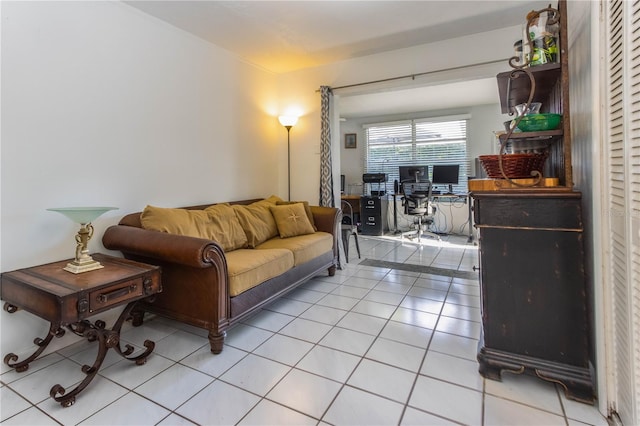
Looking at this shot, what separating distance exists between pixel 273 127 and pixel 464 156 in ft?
12.5

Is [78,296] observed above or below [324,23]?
below

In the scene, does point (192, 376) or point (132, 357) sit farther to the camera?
point (132, 357)

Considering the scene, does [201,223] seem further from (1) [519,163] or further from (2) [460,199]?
(2) [460,199]

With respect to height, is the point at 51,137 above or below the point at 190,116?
below

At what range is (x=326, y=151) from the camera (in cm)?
392

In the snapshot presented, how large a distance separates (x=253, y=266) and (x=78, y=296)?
101 cm

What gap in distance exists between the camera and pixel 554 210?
152 cm

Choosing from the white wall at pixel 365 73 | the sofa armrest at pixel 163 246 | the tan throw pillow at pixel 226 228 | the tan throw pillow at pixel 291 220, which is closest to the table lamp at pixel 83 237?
the sofa armrest at pixel 163 246


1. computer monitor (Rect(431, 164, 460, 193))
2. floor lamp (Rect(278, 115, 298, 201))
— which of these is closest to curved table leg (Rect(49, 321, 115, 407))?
floor lamp (Rect(278, 115, 298, 201))

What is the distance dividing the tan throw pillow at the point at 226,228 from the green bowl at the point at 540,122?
2.25m

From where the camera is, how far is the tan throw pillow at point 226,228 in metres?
2.71

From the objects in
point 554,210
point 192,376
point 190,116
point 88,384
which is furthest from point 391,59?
point 88,384

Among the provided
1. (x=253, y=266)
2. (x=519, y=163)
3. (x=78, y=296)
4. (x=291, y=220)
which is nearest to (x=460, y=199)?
(x=291, y=220)

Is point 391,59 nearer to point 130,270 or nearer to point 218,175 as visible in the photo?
point 218,175
